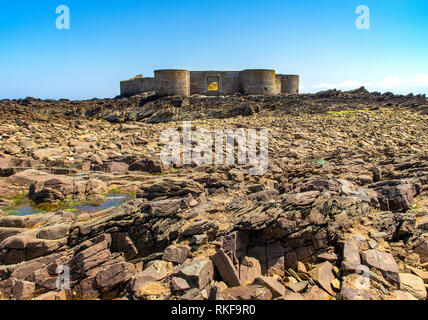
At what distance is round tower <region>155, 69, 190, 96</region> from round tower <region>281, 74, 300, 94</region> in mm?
10904


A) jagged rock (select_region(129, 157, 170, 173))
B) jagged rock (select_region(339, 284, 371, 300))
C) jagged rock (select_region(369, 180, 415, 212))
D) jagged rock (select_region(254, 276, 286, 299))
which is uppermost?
jagged rock (select_region(129, 157, 170, 173))

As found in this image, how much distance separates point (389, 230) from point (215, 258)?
135 inches

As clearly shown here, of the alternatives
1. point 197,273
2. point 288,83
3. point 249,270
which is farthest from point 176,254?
point 288,83

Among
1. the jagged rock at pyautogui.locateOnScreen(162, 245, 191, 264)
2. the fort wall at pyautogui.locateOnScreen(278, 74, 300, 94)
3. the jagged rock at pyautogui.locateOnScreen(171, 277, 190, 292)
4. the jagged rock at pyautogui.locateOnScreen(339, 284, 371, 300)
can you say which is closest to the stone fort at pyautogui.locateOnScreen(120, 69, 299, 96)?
the fort wall at pyautogui.locateOnScreen(278, 74, 300, 94)

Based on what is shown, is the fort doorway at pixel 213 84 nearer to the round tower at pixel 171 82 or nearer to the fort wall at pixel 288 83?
the round tower at pixel 171 82

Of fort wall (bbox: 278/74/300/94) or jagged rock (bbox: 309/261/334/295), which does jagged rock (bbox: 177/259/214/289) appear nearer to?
jagged rock (bbox: 309/261/334/295)

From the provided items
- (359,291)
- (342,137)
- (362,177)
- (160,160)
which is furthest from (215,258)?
(342,137)

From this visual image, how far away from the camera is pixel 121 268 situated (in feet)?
15.3

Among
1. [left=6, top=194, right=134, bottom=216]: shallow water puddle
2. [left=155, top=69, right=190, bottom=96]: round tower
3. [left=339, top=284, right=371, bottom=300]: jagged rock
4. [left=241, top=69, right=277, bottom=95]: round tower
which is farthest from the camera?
[left=241, top=69, right=277, bottom=95]: round tower

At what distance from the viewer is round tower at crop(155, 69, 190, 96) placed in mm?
25500

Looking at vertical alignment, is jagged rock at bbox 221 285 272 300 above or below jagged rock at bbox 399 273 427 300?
above

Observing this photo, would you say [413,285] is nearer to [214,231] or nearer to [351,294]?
[351,294]

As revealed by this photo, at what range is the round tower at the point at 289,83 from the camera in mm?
30734
